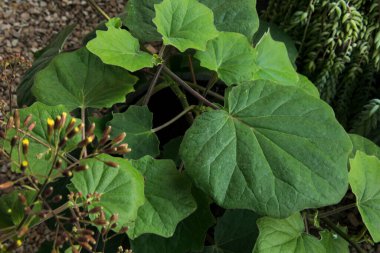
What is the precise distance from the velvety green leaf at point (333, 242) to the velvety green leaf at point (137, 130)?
42 centimetres

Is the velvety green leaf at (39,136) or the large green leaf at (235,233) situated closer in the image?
the velvety green leaf at (39,136)

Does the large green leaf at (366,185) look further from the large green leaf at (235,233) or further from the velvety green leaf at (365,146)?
the large green leaf at (235,233)

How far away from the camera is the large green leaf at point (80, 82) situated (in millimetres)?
1126

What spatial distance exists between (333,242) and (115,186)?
1.75ft

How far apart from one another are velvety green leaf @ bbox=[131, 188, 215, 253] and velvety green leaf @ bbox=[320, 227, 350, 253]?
0.25 meters

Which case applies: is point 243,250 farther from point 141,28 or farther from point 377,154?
point 141,28

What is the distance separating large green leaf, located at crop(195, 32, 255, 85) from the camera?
1127 millimetres

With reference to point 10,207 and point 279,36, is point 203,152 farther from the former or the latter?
point 279,36

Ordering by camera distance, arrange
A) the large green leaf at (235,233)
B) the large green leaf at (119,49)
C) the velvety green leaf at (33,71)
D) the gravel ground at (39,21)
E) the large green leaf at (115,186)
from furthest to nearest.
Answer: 1. the gravel ground at (39,21)
2. the velvety green leaf at (33,71)
3. the large green leaf at (235,233)
4. the large green leaf at (119,49)
5. the large green leaf at (115,186)

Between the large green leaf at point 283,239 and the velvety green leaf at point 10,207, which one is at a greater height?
the large green leaf at point 283,239

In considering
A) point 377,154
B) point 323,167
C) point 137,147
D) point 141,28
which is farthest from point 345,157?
point 141,28

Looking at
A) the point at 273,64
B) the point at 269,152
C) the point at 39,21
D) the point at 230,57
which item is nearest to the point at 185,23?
the point at 230,57

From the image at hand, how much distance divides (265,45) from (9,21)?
1.42m

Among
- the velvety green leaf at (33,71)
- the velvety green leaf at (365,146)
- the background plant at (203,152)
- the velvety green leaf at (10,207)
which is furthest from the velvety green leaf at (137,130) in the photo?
the velvety green leaf at (365,146)
